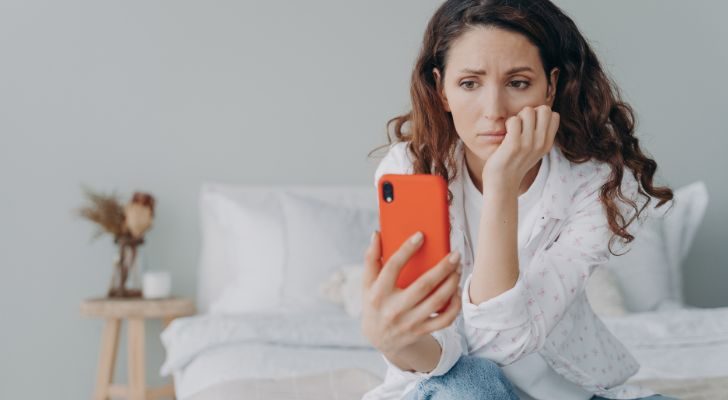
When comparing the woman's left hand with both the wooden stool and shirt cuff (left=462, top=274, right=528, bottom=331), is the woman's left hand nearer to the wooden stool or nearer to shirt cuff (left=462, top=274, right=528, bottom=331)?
shirt cuff (left=462, top=274, right=528, bottom=331)

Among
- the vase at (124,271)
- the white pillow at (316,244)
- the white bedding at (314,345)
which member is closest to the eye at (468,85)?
the white bedding at (314,345)

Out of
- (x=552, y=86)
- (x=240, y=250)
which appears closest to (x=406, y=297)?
(x=552, y=86)

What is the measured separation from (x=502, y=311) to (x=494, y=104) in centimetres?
33

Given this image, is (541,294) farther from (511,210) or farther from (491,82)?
(491,82)

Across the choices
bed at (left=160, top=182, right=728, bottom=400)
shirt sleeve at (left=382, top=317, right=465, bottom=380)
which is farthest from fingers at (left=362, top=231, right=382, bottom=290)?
bed at (left=160, top=182, right=728, bottom=400)

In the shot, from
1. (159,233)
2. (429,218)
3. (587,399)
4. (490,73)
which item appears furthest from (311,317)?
(429,218)

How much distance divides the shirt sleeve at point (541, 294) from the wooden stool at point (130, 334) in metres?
1.99

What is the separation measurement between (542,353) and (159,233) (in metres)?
2.36

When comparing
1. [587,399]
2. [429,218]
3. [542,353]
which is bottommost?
[587,399]

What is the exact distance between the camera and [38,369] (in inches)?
135

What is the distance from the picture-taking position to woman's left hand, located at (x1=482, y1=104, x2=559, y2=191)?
4.06 feet

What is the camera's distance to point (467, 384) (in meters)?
1.25

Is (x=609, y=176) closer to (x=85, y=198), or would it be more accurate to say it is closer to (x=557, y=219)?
(x=557, y=219)

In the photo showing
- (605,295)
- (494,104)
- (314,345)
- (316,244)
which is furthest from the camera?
(316,244)
